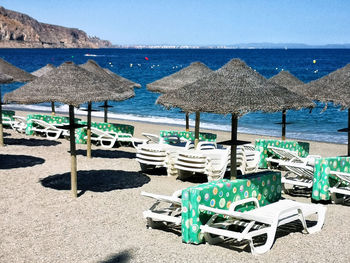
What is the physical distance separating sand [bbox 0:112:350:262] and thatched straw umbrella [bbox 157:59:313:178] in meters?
1.61

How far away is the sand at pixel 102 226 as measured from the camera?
5723 mm

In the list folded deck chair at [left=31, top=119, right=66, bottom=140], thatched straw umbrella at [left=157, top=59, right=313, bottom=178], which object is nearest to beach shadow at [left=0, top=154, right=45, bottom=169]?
folded deck chair at [left=31, top=119, right=66, bottom=140]

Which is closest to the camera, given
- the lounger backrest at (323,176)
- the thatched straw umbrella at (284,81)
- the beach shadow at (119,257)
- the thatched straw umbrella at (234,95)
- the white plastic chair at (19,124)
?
the beach shadow at (119,257)

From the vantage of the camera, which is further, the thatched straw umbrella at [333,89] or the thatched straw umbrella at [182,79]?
the thatched straw umbrella at [182,79]

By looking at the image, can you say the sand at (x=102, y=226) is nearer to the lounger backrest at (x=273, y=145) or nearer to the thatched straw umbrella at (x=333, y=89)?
the thatched straw umbrella at (x=333, y=89)

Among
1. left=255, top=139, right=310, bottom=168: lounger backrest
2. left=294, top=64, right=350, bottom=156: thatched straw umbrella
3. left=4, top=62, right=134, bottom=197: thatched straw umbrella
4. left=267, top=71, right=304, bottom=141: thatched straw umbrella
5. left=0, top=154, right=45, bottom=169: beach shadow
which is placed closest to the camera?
left=4, top=62, right=134, bottom=197: thatched straw umbrella

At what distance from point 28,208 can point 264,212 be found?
376 centimetres

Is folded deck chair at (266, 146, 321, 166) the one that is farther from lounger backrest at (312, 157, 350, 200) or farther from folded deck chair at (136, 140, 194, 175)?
folded deck chair at (136, 140, 194, 175)

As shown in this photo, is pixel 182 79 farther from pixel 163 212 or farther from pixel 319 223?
pixel 319 223

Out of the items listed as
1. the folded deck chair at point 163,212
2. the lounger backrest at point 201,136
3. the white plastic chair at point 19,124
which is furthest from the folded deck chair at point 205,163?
the white plastic chair at point 19,124

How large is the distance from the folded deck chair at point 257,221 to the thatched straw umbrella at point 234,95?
1099 mm

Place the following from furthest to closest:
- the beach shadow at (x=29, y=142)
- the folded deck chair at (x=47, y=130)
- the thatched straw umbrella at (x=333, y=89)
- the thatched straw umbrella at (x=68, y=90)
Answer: the folded deck chair at (x=47, y=130)
the beach shadow at (x=29, y=142)
the thatched straw umbrella at (x=333, y=89)
the thatched straw umbrella at (x=68, y=90)

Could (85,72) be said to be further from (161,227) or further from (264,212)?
(264,212)

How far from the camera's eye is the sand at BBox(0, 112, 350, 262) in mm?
5723
